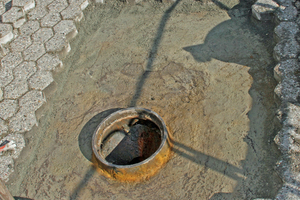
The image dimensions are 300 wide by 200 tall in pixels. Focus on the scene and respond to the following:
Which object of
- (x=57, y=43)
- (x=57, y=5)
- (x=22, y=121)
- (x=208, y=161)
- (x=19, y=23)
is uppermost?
(x=57, y=5)

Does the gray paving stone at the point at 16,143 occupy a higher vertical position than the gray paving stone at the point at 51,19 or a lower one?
lower

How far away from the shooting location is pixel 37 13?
551cm

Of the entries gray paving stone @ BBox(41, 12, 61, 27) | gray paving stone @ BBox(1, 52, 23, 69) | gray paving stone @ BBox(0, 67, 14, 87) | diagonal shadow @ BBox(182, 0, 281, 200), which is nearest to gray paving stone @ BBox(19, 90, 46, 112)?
gray paving stone @ BBox(0, 67, 14, 87)

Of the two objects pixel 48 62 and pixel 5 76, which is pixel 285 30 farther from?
pixel 5 76

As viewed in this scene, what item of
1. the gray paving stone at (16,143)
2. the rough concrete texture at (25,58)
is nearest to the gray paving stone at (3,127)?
the rough concrete texture at (25,58)

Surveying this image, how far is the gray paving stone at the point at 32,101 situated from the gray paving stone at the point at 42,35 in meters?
1.10

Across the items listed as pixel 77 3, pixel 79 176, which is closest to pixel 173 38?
pixel 77 3

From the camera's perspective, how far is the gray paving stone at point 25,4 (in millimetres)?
5551

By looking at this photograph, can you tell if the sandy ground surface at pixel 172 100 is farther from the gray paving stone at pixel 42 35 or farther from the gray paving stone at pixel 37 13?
the gray paving stone at pixel 37 13

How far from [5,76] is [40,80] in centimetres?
57

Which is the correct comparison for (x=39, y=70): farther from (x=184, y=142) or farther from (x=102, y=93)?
(x=184, y=142)

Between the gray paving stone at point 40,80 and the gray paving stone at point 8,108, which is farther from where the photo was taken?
the gray paving stone at point 40,80

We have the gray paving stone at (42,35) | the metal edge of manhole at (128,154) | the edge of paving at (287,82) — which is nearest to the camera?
the edge of paving at (287,82)

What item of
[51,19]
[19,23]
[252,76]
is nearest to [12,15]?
[19,23]
